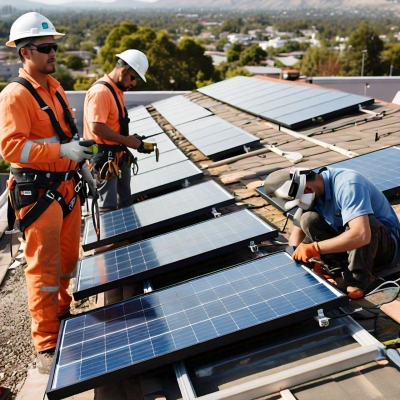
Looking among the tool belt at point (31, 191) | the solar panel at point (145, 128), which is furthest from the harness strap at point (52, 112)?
the solar panel at point (145, 128)

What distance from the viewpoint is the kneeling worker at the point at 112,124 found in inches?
276

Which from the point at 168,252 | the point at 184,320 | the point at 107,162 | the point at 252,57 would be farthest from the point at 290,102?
the point at 252,57

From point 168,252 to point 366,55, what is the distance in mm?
86503

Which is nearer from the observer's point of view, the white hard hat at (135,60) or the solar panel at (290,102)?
the white hard hat at (135,60)

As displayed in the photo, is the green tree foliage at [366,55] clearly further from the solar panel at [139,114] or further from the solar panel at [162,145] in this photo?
the solar panel at [162,145]

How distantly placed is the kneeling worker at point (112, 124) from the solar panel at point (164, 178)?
503 mm

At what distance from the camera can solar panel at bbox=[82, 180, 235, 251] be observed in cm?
626

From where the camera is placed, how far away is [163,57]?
60.6 m

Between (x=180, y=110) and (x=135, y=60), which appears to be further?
(x=180, y=110)

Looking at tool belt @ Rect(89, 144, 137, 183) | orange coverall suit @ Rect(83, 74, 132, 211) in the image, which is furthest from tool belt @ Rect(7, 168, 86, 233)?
orange coverall suit @ Rect(83, 74, 132, 211)

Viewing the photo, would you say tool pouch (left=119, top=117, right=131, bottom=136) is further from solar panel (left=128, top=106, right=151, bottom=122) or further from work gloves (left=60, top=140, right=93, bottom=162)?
solar panel (left=128, top=106, right=151, bottom=122)

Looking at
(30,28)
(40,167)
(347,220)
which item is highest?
(30,28)

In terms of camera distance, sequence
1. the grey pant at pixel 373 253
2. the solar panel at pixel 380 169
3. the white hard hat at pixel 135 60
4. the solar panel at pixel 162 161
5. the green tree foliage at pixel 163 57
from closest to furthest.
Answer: the grey pant at pixel 373 253 → the solar panel at pixel 380 169 → the white hard hat at pixel 135 60 → the solar panel at pixel 162 161 → the green tree foliage at pixel 163 57

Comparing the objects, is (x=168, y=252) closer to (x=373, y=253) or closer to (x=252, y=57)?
(x=373, y=253)
